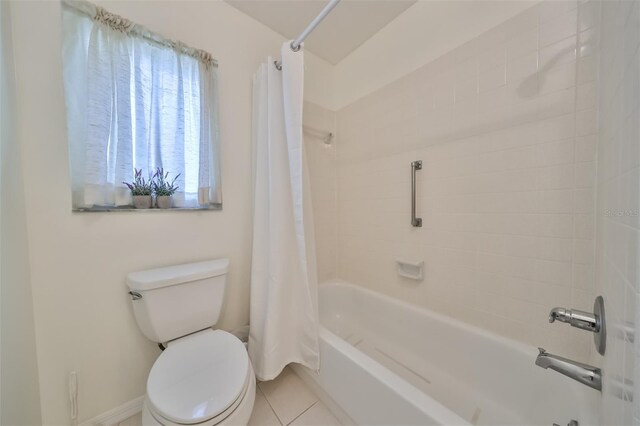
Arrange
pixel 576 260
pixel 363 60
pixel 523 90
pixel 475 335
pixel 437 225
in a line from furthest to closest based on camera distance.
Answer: pixel 363 60, pixel 437 225, pixel 475 335, pixel 523 90, pixel 576 260

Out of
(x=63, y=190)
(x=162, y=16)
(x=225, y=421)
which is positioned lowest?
(x=225, y=421)

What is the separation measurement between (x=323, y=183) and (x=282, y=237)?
0.87 m

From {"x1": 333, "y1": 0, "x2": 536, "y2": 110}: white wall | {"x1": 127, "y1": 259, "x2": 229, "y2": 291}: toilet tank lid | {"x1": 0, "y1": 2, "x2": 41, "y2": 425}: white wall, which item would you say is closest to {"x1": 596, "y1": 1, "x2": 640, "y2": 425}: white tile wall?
{"x1": 333, "y1": 0, "x2": 536, "y2": 110}: white wall

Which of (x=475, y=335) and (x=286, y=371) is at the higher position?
(x=475, y=335)

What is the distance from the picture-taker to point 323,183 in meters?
1.95

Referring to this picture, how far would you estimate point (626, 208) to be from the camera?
373 millimetres

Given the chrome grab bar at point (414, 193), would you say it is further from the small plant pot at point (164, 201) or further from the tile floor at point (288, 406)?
the small plant pot at point (164, 201)

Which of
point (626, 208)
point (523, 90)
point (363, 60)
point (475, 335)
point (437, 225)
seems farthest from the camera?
point (363, 60)

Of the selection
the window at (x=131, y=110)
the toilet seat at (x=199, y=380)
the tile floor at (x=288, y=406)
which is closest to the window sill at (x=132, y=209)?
the window at (x=131, y=110)

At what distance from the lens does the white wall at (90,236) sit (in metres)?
0.90

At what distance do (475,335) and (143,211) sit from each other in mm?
1860

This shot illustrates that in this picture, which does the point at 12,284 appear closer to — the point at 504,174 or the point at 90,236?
the point at 90,236

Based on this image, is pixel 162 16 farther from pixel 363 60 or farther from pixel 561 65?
pixel 561 65

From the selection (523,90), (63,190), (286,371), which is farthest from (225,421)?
(523,90)
